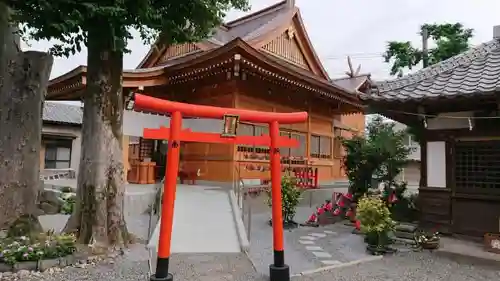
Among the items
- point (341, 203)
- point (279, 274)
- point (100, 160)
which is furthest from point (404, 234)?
point (100, 160)

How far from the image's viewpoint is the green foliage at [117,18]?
5.62m

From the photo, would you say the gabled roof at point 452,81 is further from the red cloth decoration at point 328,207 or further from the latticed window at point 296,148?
the latticed window at point 296,148

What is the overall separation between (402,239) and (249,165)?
17.6ft

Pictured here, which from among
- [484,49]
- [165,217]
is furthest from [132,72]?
[484,49]

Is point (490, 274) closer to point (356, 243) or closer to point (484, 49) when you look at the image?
point (356, 243)

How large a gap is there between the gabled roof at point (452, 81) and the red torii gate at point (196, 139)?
2.91 m

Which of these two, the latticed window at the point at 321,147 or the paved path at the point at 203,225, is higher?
the latticed window at the point at 321,147

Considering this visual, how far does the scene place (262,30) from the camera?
15.1 metres

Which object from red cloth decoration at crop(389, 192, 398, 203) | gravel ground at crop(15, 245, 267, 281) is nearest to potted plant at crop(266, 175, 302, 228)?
red cloth decoration at crop(389, 192, 398, 203)

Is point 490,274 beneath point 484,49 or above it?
beneath

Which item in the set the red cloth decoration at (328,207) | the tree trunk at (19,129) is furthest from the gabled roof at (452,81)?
the tree trunk at (19,129)

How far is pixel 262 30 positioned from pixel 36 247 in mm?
11861

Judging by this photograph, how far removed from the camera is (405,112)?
8.12 metres

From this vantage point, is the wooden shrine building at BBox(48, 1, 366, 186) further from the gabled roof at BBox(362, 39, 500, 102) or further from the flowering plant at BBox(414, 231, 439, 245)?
the flowering plant at BBox(414, 231, 439, 245)
